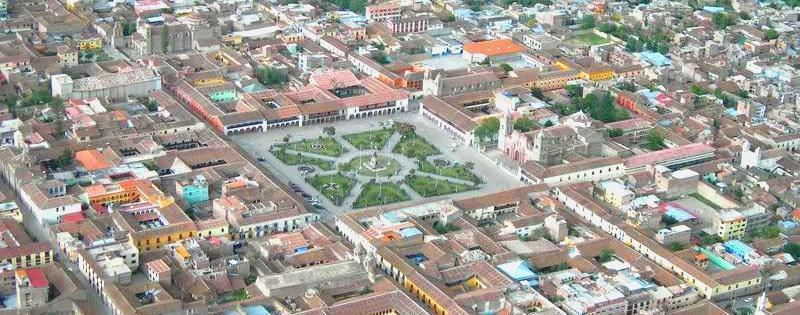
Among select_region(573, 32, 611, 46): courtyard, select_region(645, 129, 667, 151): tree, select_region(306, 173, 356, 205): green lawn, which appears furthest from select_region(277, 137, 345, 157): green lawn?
select_region(573, 32, 611, 46): courtyard

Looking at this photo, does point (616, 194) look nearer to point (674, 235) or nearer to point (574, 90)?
point (674, 235)

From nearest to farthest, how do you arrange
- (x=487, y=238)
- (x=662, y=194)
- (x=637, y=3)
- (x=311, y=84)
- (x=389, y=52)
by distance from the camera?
(x=487, y=238), (x=662, y=194), (x=311, y=84), (x=389, y=52), (x=637, y=3)

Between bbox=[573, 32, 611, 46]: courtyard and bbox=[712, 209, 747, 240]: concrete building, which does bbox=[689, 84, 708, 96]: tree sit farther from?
bbox=[712, 209, 747, 240]: concrete building

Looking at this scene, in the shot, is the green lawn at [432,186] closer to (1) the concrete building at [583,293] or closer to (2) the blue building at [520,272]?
(2) the blue building at [520,272]

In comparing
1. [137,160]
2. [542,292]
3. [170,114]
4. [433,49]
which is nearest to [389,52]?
[433,49]

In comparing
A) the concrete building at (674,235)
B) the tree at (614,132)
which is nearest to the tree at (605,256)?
the concrete building at (674,235)

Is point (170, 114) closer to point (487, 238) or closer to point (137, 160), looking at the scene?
point (137, 160)
